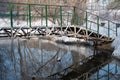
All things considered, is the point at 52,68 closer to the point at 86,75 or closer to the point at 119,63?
the point at 86,75

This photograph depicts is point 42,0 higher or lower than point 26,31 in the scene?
higher

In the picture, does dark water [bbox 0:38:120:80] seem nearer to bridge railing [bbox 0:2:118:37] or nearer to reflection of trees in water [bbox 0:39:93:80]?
reflection of trees in water [bbox 0:39:93:80]

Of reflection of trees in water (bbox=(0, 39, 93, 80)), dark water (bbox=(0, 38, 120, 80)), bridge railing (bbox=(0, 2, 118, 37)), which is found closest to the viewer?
dark water (bbox=(0, 38, 120, 80))

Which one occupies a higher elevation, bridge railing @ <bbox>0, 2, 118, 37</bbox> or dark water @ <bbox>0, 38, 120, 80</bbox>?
bridge railing @ <bbox>0, 2, 118, 37</bbox>

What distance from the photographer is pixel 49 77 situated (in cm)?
948


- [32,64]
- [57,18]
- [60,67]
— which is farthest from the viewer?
[57,18]

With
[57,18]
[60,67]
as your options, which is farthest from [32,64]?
[57,18]

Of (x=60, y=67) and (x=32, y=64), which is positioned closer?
(x=60, y=67)

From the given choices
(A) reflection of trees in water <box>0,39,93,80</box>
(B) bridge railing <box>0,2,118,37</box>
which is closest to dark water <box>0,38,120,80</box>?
(A) reflection of trees in water <box>0,39,93,80</box>

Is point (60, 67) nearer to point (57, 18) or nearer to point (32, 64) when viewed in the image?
point (32, 64)

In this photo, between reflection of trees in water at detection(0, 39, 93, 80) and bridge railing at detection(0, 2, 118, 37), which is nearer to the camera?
reflection of trees in water at detection(0, 39, 93, 80)

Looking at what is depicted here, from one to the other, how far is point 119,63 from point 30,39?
11002 mm

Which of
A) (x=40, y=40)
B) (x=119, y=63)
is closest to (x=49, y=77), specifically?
(x=119, y=63)

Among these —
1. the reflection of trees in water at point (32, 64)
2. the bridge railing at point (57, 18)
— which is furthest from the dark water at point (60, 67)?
the bridge railing at point (57, 18)
